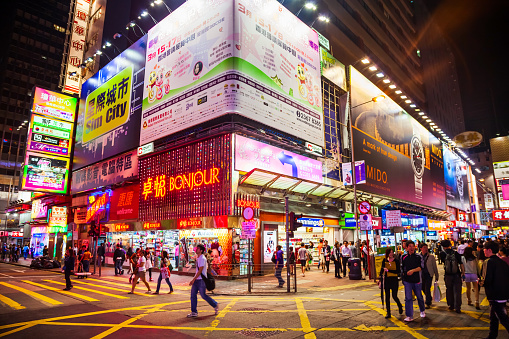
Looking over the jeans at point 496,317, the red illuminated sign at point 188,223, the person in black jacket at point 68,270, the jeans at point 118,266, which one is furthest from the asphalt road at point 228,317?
the jeans at point 118,266

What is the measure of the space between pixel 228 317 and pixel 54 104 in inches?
1364

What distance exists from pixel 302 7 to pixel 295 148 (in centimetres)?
1276

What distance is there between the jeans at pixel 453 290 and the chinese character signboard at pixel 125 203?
21.8m

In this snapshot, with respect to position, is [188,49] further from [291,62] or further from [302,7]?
[302,7]

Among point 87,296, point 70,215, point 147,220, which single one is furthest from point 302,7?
point 70,215

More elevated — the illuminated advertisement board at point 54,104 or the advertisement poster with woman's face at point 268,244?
the illuminated advertisement board at point 54,104

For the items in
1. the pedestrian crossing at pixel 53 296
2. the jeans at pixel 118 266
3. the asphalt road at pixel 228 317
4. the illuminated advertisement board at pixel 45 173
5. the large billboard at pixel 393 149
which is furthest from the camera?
the illuminated advertisement board at pixel 45 173

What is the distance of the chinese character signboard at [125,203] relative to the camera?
26016mm

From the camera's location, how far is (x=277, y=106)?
67.6ft

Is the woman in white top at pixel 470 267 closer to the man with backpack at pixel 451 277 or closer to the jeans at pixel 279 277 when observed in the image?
the man with backpack at pixel 451 277

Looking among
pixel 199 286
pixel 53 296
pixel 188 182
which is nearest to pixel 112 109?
pixel 188 182

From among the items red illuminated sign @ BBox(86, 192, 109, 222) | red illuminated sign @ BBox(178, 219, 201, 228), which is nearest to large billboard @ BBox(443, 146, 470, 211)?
red illuminated sign @ BBox(178, 219, 201, 228)

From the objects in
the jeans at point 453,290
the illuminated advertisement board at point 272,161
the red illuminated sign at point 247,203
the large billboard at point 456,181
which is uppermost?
the large billboard at point 456,181

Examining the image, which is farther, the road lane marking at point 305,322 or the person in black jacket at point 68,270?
the person in black jacket at point 68,270
